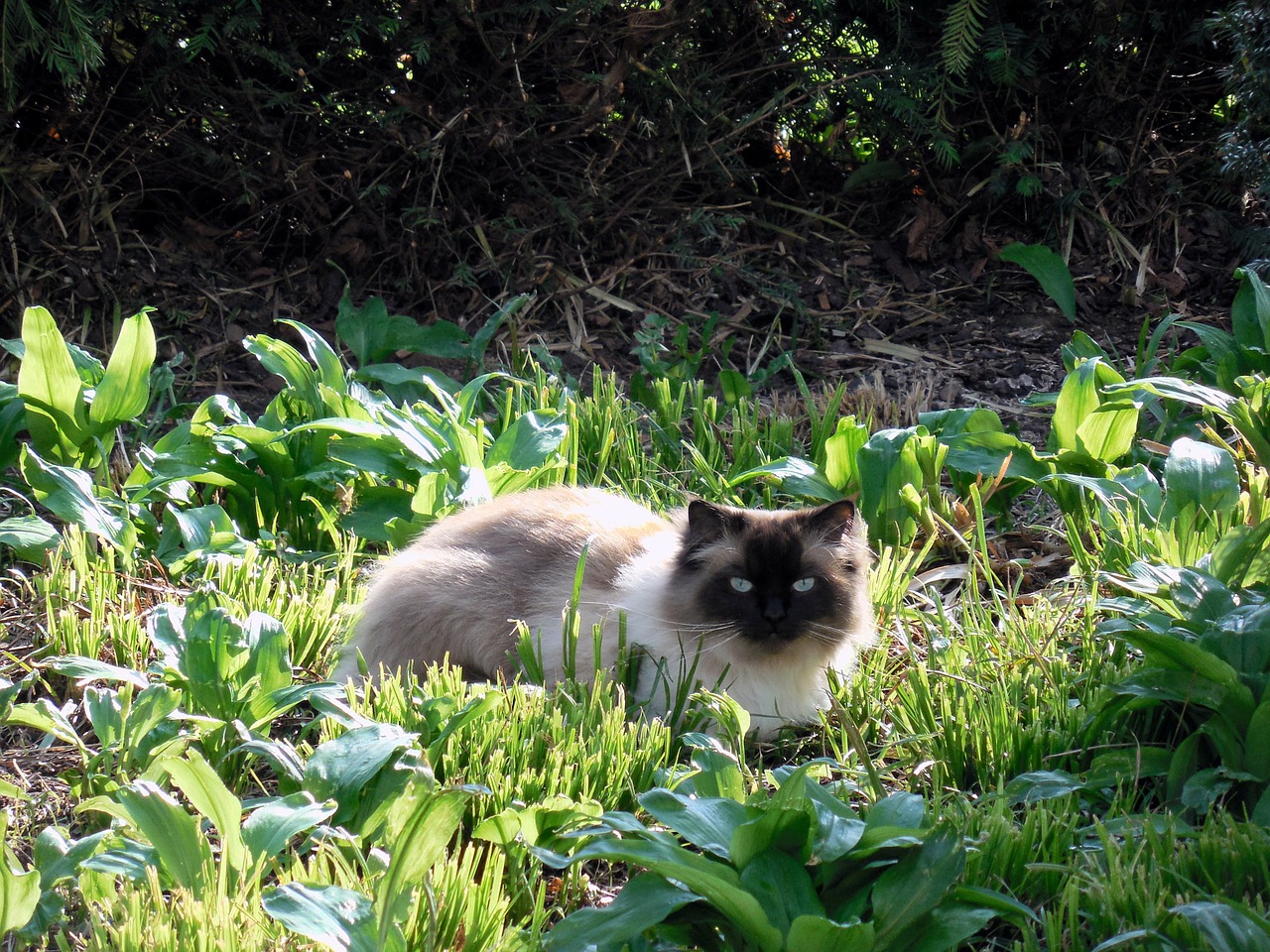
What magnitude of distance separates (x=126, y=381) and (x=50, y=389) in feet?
0.77

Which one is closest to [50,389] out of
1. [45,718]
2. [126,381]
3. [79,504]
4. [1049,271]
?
[126,381]

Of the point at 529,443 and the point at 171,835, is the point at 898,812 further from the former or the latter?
the point at 529,443

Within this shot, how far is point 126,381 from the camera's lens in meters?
3.86

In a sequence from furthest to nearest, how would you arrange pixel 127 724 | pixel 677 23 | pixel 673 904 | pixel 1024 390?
pixel 677 23
pixel 1024 390
pixel 127 724
pixel 673 904

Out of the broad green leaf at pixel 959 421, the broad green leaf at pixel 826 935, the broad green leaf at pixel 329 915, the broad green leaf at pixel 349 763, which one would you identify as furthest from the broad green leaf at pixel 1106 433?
the broad green leaf at pixel 329 915

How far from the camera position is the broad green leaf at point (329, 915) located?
5.99 feet

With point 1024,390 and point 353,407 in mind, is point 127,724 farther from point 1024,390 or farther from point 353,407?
point 1024,390

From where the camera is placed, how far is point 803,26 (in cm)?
591

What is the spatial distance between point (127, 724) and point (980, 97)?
4954mm

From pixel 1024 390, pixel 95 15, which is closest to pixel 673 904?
pixel 1024 390

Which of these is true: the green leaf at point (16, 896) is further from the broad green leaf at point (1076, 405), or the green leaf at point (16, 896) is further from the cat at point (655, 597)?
the broad green leaf at point (1076, 405)

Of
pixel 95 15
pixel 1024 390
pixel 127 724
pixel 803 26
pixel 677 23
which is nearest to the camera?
pixel 127 724

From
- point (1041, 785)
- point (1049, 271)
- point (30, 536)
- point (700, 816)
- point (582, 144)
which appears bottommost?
point (1041, 785)

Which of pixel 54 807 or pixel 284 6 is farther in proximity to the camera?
pixel 284 6
